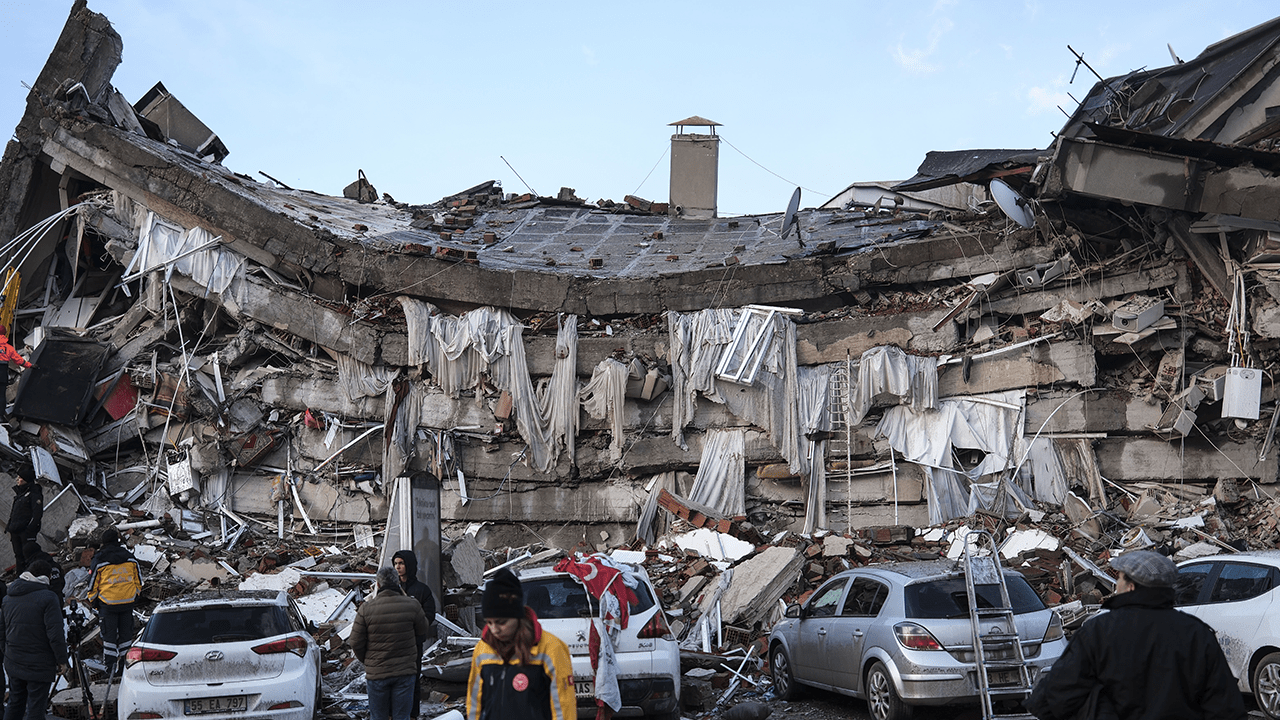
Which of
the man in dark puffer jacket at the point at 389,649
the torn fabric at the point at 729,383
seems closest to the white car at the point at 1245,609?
the man in dark puffer jacket at the point at 389,649

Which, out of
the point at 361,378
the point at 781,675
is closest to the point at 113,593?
the point at 781,675

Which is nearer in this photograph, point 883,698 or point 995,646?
point 995,646

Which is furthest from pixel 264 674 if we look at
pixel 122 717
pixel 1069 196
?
pixel 1069 196

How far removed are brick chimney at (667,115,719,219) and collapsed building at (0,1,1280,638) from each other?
5.22m

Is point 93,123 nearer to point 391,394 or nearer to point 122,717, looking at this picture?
point 391,394

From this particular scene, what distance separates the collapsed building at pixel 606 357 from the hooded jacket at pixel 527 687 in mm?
10847

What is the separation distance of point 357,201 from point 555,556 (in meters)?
14.3

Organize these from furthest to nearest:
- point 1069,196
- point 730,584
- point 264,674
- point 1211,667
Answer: point 1069,196
point 730,584
point 264,674
point 1211,667

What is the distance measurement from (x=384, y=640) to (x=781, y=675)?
4.48m

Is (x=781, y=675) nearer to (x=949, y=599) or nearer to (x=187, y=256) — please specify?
(x=949, y=599)

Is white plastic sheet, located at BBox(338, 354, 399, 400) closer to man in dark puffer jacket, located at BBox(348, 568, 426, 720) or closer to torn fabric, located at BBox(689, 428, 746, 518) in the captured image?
torn fabric, located at BBox(689, 428, 746, 518)

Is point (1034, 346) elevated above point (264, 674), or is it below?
above

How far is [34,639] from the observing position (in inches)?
318

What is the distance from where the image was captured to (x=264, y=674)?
793 cm
